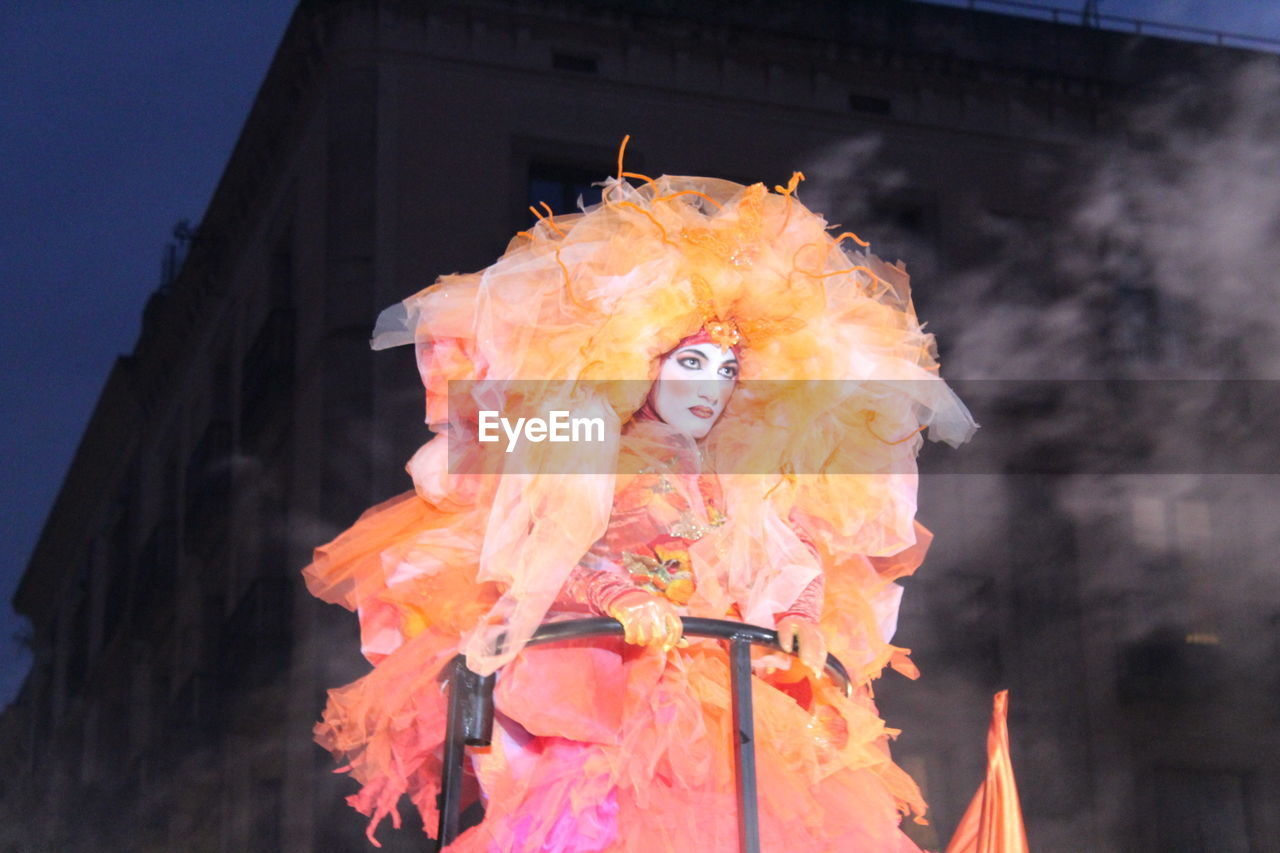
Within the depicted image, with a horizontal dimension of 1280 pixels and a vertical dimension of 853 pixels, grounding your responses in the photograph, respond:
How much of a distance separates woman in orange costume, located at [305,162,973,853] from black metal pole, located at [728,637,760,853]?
0.32 feet

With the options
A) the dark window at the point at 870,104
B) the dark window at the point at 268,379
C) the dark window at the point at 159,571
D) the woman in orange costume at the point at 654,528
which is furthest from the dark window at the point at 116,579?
the woman in orange costume at the point at 654,528

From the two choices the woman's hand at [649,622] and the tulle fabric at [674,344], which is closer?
the woman's hand at [649,622]

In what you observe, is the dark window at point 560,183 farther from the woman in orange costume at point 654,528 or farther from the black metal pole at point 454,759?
the black metal pole at point 454,759

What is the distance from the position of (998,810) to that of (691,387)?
0.83m

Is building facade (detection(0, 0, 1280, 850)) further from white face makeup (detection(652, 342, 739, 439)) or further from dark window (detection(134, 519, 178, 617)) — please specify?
white face makeup (detection(652, 342, 739, 439))

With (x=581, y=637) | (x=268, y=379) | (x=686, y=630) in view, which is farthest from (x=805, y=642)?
(x=268, y=379)

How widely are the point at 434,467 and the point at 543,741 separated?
1.56ft

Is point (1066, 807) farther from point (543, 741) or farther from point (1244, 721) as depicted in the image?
point (543, 741)

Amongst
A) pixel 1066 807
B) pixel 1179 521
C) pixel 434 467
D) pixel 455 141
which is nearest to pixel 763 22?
pixel 455 141

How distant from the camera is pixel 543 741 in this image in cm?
241

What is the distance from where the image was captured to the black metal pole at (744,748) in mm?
2066

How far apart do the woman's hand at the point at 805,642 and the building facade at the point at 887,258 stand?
5.62 m

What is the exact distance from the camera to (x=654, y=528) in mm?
2521

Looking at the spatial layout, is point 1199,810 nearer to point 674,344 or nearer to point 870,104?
point 870,104
